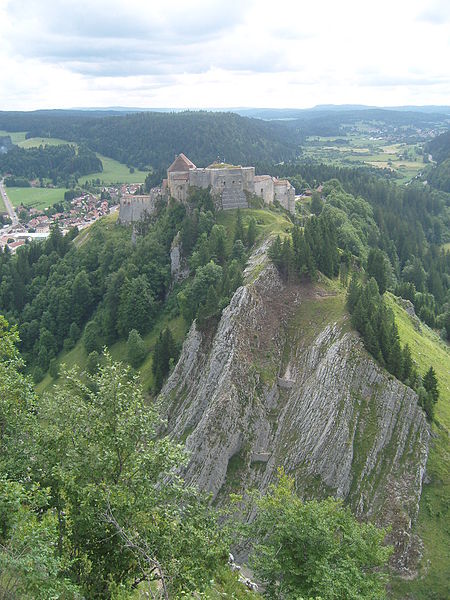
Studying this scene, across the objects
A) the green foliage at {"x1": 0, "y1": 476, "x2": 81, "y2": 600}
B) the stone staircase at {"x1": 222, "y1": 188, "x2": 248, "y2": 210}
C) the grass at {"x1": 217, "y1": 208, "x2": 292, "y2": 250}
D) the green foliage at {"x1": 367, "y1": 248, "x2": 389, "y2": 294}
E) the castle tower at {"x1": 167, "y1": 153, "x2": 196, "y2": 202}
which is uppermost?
the castle tower at {"x1": 167, "y1": 153, "x2": 196, "y2": 202}

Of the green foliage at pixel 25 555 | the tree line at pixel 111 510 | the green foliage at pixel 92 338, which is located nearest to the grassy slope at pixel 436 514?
the tree line at pixel 111 510

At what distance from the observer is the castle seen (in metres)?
85.8

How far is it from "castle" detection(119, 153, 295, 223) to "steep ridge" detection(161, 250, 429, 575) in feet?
104

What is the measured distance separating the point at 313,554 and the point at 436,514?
18727 mm

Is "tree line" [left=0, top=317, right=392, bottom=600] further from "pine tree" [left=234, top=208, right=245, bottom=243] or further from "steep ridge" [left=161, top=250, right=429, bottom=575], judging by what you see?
"pine tree" [left=234, top=208, right=245, bottom=243]

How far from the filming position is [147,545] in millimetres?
20578

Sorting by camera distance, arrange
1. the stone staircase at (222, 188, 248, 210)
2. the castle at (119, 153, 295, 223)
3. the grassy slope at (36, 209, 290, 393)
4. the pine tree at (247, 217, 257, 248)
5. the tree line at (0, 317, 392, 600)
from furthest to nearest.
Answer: the castle at (119, 153, 295, 223), the stone staircase at (222, 188, 248, 210), the pine tree at (247, 217, 257, 248), the grassy slope at (36, 209, 290, 393), the tree line at (0, 317, 392, 600)

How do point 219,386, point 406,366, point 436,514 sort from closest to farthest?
1. point 436,514
2. point 406,366
3. point 219,386

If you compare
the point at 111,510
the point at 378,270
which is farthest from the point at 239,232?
the point at 111,510

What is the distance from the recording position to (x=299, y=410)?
1875 inches

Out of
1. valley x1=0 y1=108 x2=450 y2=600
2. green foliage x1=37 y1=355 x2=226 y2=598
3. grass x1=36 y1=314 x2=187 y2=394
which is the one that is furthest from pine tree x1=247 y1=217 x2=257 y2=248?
green foliage x1=37 y1=355 x2=226 y2=598

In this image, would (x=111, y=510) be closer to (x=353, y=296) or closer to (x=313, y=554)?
(x=313, y=554)

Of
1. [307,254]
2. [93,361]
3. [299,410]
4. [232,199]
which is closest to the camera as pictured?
[299,410]

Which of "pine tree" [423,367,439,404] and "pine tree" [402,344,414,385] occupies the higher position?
"pine tree" [402,344,414,385]
